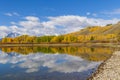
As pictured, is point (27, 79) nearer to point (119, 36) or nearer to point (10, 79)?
point (10, 79)

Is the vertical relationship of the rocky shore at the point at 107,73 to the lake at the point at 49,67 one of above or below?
above

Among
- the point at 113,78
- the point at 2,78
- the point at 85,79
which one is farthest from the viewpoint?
the point at 2,78

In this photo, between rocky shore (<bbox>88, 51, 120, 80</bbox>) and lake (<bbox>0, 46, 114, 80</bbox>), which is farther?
lake (<bbox>0, 46, 114, 80</bbox>)

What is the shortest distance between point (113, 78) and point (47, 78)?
10.6 meters

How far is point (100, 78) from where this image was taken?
99.4 feet

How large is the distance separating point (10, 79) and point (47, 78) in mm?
5432

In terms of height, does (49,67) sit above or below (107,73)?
below

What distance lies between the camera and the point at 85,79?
33719 mm

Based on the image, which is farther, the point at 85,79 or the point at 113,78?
the point at 85,79

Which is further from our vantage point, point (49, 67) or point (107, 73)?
point (49, 67)

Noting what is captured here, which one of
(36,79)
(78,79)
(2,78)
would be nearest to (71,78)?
(78,79)

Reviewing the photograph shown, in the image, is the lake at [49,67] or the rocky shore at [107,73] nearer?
the rocky shore at [107,73]

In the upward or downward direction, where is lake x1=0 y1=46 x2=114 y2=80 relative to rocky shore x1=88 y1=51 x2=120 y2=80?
downward

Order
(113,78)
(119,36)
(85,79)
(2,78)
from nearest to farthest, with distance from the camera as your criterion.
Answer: (113,78)
(85,79)
(2,78)
(119,36)
